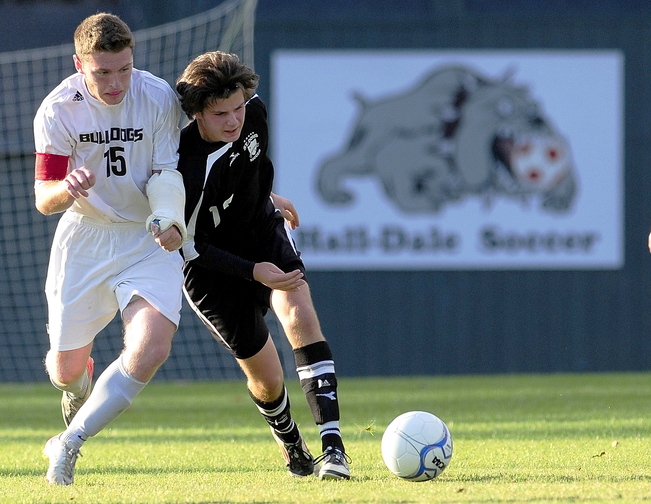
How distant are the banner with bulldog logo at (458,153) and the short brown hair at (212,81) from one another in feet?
33.8

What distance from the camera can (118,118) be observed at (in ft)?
16.8

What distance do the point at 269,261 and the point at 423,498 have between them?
1.53 m

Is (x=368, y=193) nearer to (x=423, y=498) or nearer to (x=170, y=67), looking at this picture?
(x=170, y=67)

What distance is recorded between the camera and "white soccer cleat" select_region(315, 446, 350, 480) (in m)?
5.01

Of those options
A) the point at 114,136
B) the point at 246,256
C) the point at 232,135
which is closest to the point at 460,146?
the point at 246,256

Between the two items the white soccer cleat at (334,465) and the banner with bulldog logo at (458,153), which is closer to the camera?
the white soccer cleat at (334,465)

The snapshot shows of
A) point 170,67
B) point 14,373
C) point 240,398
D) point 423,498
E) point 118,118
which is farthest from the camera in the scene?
point 14,373

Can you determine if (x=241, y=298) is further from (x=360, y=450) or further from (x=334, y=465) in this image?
(x=360, y=450)

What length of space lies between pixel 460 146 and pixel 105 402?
11204mm

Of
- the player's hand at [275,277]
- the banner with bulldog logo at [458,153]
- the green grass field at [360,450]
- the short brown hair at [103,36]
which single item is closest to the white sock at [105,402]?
the green grass field at [360,450]

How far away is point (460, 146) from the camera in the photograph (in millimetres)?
15617

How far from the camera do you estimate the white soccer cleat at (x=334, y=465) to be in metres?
5.01

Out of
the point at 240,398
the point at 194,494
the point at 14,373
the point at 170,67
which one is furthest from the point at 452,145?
the point at 194,494

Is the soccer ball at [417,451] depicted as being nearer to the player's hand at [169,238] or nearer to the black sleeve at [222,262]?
the black sleeve at [222,262]
